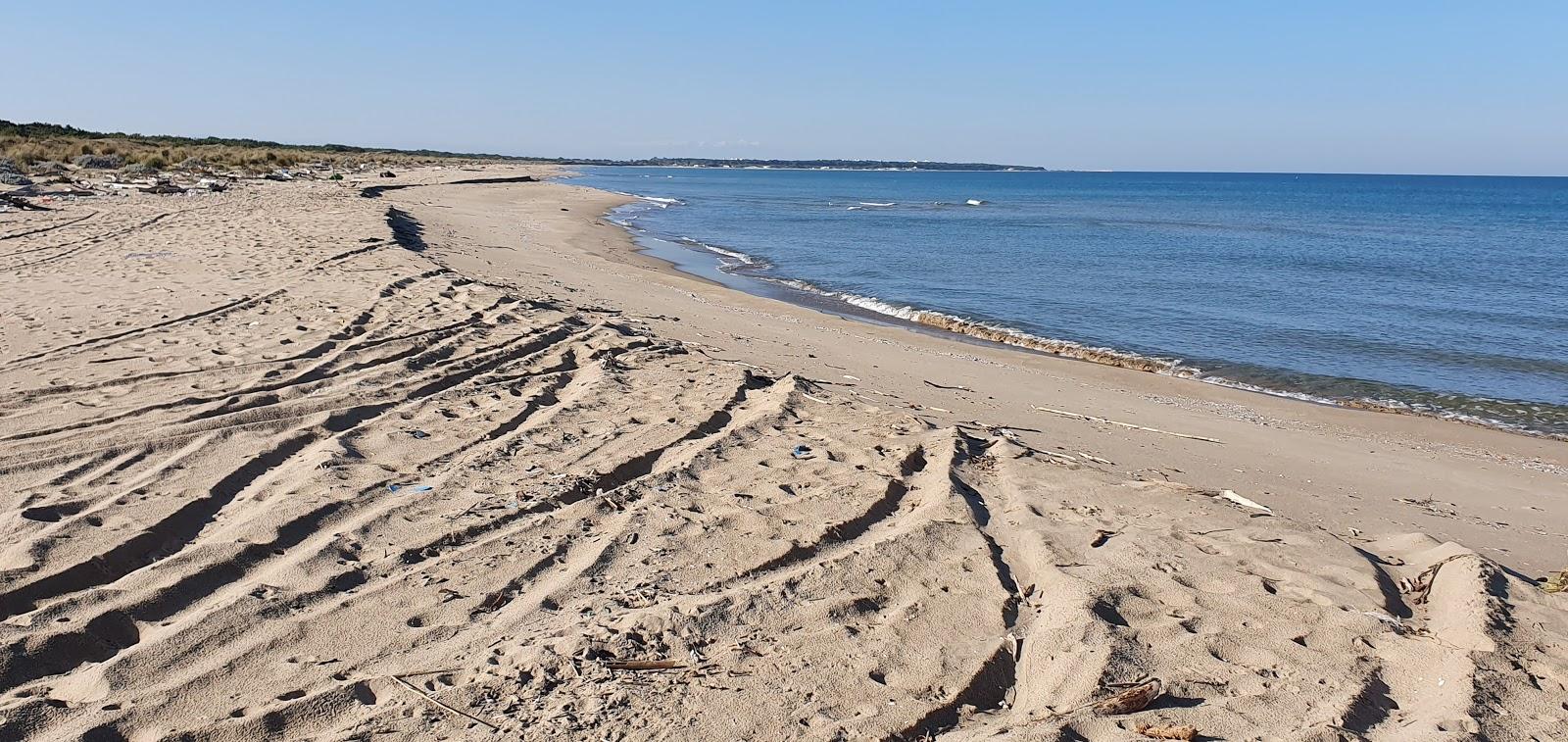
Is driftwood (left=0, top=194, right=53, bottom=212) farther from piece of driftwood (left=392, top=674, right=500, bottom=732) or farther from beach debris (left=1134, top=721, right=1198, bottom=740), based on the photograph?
beach debris (left=1134, top=721, right=1198, bottom=740)

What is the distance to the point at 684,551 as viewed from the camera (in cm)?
421

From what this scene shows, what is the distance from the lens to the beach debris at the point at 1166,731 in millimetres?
2996

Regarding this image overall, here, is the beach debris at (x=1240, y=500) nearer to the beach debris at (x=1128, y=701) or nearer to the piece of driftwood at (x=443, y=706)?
the beach debris at (x=1128, y=701)

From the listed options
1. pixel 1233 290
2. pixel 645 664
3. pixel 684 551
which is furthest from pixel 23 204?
pixel 1233 290

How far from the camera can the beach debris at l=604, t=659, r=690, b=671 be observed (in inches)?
127

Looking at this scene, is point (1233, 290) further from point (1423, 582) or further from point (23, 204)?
point (23, 204)

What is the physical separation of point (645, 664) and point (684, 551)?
38.7 inches

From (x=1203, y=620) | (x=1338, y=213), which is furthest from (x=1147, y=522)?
(x=1338, y=213)

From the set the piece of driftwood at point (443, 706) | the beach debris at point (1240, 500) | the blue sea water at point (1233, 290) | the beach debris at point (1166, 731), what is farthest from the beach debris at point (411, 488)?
the blue sea water at point (1233, 290)

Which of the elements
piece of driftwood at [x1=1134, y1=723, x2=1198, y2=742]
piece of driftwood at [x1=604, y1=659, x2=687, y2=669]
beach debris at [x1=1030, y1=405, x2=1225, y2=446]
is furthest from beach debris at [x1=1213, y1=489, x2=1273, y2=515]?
piece of driftwood at [x1=604, y1=659, x2=687, y2=669]

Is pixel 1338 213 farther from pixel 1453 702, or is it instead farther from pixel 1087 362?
pixel 1453 702

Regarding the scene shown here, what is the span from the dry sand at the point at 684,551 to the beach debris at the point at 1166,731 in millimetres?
66

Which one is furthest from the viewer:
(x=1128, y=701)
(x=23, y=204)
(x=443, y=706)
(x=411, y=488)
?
(x=23, y=204)

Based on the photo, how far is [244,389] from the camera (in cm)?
607
